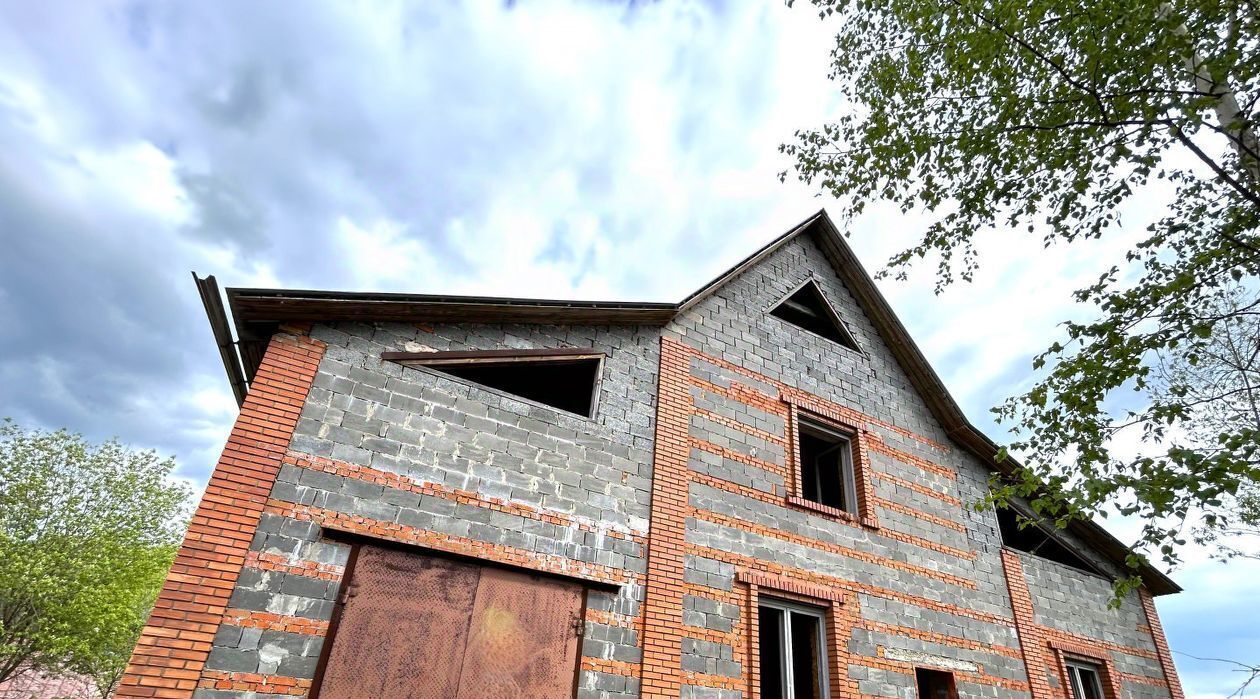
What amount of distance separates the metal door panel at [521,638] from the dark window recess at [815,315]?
22.2ft

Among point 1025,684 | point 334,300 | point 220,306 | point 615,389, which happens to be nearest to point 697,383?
point 615,389

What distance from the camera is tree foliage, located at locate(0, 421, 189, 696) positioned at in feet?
62.0

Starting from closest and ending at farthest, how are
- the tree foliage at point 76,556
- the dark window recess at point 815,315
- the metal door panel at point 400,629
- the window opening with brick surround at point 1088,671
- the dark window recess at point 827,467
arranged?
the metal door panel at point 400,629 → the dark window recess at point 827,467 → the window opening with brick surround at point 1088,671 → the dark window recess at point 815,315 → the tree foliage at point 76,556

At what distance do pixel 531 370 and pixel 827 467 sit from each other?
17.6 feet

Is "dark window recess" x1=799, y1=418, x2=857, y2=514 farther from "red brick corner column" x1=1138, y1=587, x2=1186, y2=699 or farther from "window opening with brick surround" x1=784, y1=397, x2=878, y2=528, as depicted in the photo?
"red brick corner column" x1=1138, y1=587, x2=1186, y2=699

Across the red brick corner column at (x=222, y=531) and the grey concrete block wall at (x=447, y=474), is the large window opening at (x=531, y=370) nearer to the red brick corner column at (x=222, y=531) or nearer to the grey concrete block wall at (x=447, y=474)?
the grey concrete block wall at (x=447, y=474)

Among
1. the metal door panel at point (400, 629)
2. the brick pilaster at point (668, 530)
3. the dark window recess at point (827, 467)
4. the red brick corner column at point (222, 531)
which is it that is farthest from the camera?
the dark window recess at point (827, 467)

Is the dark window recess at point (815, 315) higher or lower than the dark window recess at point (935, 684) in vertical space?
higher

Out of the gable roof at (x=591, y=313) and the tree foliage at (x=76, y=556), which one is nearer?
the gable roof at (x=591, y=313)

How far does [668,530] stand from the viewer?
7.42 metres

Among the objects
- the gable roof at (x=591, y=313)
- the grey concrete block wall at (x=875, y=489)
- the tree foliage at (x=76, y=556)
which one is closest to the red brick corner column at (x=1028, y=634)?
the grey concrete block wall at (x=875, y=489)

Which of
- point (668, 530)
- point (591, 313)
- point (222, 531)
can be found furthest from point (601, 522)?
point (222, 531)

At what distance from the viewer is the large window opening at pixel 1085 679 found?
1051 cm

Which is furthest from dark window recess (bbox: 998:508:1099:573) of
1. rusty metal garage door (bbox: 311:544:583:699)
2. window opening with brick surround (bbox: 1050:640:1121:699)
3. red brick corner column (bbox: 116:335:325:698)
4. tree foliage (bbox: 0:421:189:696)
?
tree foliage (bbox: 0:421:189:696)
